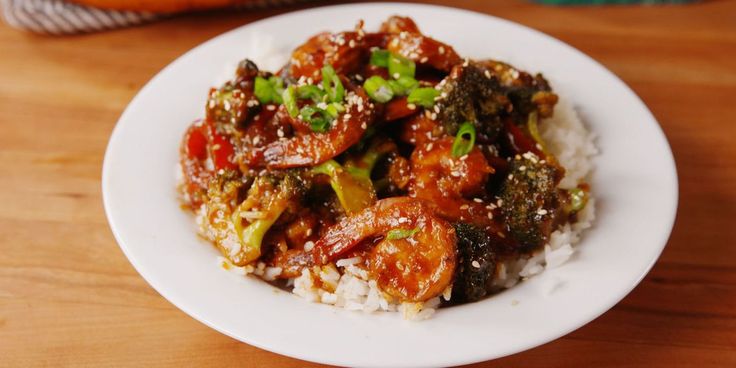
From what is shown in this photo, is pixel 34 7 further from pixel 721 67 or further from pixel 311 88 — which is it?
pixel 721 67

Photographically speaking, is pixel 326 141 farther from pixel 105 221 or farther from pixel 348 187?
pixel 105 221

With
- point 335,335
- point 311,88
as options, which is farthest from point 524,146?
point 335,335

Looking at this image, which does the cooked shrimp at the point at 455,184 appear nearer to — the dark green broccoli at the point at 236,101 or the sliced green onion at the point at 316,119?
the sliced green onion at the point at 316,119

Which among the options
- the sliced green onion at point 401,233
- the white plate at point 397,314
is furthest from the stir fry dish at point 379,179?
the white plate at point 397,314

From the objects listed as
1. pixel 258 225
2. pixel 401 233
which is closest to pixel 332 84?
pixel 258 225

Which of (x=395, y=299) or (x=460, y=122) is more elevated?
(x=460, y=122)

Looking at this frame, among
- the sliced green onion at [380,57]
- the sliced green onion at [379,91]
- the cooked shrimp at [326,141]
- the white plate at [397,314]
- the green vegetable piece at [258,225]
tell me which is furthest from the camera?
the sliced green onion at [380,57]
